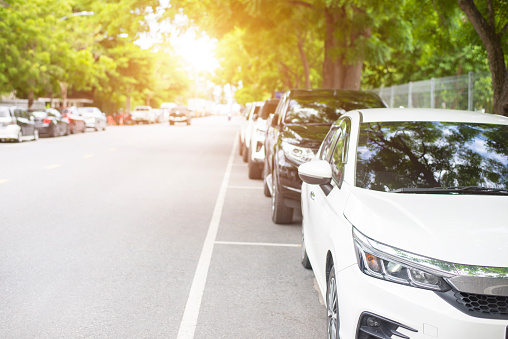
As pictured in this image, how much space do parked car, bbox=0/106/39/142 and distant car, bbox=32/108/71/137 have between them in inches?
72.5

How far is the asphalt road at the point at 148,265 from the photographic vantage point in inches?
192

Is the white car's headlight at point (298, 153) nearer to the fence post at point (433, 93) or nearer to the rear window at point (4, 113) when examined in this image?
the fence post at point (433, 93)

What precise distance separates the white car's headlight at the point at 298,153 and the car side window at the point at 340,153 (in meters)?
2.77

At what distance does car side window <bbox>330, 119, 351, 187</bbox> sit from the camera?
480 cm

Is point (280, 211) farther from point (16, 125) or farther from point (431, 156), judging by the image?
point (16, 125)

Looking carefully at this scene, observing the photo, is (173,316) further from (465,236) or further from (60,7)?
(60,7)

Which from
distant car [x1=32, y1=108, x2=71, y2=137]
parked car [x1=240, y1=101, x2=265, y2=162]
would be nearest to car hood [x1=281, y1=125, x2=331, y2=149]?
parked car [x1=240, y1=101, x2=265, y2=162]

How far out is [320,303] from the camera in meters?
5.48

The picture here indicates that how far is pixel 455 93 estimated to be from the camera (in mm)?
17156

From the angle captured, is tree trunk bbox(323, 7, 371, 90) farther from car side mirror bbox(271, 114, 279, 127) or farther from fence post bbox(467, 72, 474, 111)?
car side mirror bbox(271, 114, 279, 127)

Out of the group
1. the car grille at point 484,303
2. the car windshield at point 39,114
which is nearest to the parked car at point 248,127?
the car grille at point 484,303

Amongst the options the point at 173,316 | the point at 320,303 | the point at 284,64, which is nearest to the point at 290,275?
the point at 320,303

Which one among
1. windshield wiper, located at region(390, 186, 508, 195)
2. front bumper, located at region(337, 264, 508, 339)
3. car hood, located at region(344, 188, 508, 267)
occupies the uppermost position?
windshield wiper, located at region(390, 186, 508, 195)

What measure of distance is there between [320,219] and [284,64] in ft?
131
